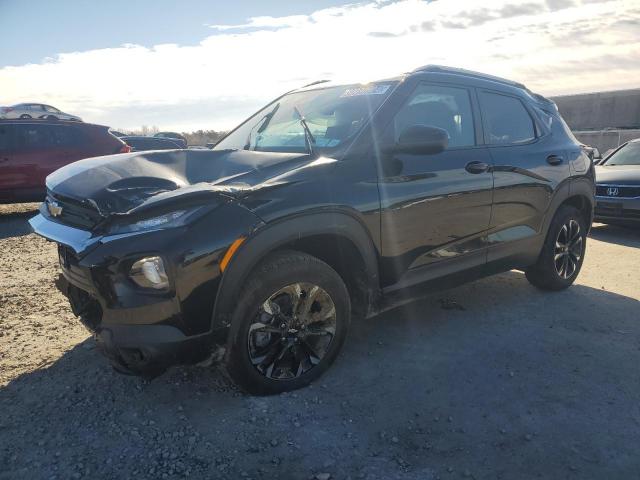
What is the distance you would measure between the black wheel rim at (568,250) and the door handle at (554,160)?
61cm

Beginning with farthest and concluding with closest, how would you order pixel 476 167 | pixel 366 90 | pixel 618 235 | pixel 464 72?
pixel 618 235 < pixel 464 72 < pixel 476 167 < pixel 366 90

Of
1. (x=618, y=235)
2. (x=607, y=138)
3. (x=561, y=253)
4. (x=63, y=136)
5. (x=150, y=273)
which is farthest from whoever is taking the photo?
(x=607, y=138)

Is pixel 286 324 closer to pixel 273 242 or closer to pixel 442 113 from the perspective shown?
pixel 273 242

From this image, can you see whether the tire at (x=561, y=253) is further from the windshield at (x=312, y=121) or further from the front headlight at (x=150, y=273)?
the front headlight at (x=150, y=273)

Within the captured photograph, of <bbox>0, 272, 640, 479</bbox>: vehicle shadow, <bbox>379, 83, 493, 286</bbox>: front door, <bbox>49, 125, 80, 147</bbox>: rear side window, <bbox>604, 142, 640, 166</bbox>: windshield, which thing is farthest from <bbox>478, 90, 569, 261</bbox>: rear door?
<bbox>49, 125, 80, 147</bbox>: rear side window

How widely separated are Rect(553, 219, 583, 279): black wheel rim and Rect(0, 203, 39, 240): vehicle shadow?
685cm

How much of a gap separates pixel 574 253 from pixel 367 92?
2784 millimetres

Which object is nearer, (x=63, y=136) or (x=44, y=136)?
(x=44, y=136)

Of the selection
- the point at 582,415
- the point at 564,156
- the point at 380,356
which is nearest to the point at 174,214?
the point at 380,356

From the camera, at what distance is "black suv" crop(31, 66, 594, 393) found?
8.08 feet

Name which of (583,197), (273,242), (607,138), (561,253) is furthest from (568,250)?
(607,138)

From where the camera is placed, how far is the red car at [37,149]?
8758 mm

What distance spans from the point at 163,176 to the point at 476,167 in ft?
7.19

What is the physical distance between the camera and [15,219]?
9.02 meters
